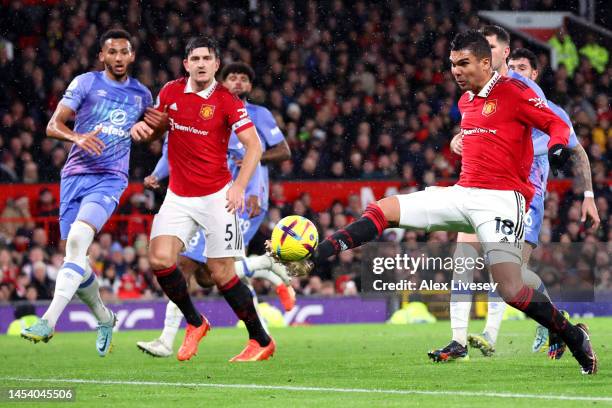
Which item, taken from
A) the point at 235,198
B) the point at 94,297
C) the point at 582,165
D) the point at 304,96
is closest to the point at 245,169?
the point at 235,198

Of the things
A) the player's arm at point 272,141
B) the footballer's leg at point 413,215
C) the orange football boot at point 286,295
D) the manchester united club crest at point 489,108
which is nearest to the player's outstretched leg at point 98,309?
the player's arm at point 272,141

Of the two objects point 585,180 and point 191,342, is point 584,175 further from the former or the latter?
point 191,342

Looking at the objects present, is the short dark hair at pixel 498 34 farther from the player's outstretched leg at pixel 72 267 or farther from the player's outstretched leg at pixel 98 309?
the player's outstretched leg at pixel 98 309

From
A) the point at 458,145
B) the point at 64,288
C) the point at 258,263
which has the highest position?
the point at 458,145

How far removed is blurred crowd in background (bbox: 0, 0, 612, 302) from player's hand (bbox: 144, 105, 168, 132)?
6.57 meters

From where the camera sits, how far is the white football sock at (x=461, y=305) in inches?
361

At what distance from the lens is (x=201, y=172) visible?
938 centimetres

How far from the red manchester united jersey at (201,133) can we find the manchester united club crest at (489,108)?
1.94 m

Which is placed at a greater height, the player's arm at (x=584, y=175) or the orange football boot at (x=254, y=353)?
the player's arm at (x=584, y=175)

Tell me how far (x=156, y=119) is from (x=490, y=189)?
8.88 feet

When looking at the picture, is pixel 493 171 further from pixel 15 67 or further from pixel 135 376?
pixel 15 67

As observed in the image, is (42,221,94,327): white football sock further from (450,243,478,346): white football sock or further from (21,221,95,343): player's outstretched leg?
(450,243,478,346): white football sock

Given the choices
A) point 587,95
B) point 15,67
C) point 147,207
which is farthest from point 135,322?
point 587,95

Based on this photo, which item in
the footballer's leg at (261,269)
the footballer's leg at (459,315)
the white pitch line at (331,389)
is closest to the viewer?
the white pitch line at (331,389)
